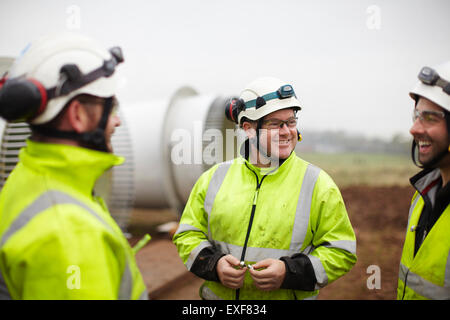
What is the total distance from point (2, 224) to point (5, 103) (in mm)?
442

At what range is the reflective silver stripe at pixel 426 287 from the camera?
5.97ft

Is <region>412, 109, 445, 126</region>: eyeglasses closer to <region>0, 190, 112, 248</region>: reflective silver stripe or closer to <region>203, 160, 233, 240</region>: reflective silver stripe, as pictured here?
<region>203, 160, 233, 240</region>: reflective silver stripe

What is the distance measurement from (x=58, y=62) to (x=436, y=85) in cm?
185

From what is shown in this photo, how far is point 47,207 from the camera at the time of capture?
130cm

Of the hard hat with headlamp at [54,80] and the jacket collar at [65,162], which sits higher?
the hard hat with headlamp at [54,80]

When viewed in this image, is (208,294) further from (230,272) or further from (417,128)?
(417,128)

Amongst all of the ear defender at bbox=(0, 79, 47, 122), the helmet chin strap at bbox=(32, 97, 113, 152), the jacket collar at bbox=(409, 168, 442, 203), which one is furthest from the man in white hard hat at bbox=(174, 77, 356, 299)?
the ear defender at bbox=(0, 79, 47, 122)

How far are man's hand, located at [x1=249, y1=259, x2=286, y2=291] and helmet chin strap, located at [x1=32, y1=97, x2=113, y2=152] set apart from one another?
104 cm

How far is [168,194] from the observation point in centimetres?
671

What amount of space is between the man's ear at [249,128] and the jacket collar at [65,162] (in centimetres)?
116

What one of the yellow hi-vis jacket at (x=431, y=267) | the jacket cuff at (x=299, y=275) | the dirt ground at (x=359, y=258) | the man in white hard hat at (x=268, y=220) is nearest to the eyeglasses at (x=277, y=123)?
the man in white hard hat at (x=268, y=220)

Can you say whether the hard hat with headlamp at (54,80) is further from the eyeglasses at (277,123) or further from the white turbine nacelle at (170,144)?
the white turbine nacelle at (170,144)
